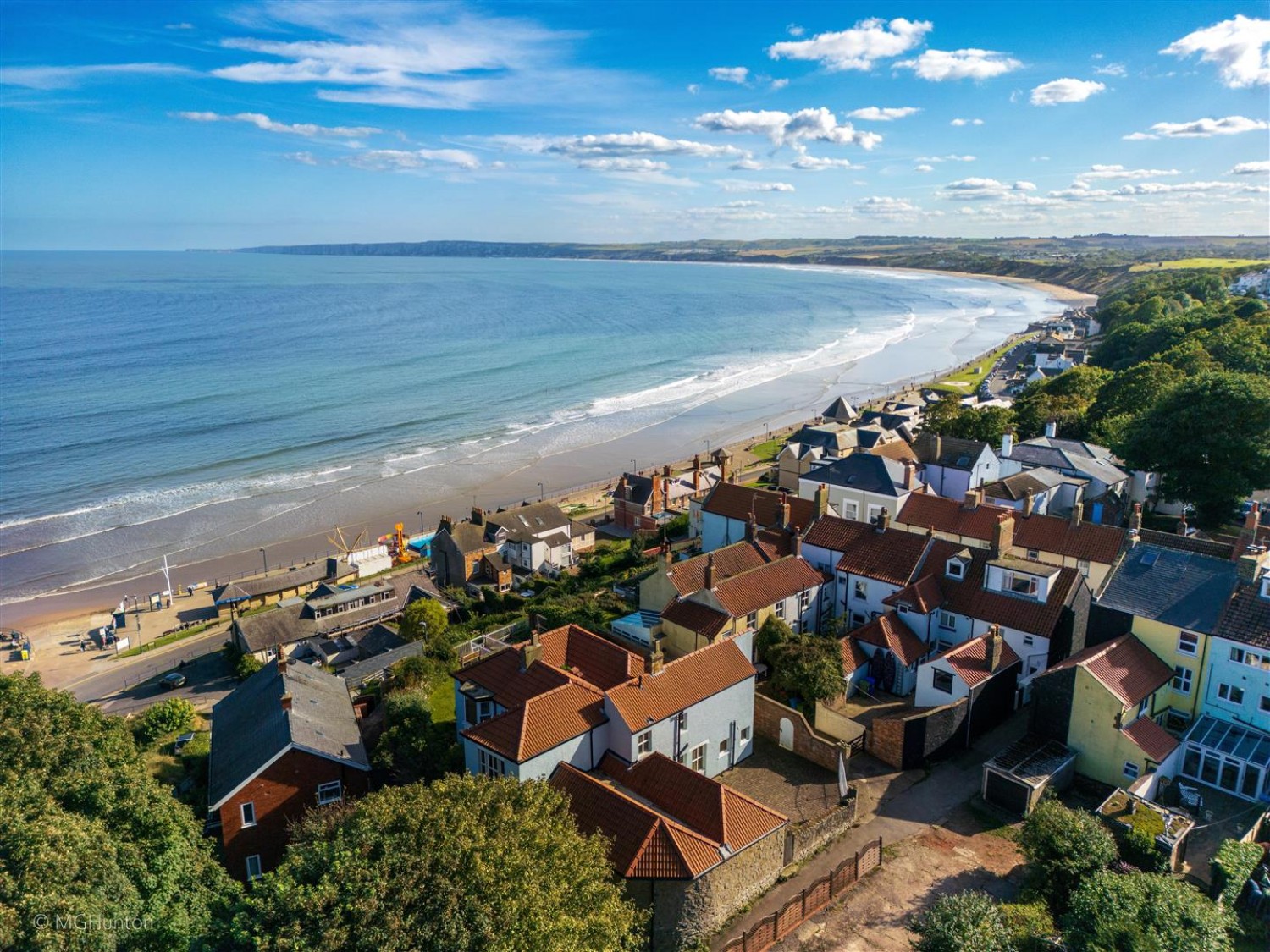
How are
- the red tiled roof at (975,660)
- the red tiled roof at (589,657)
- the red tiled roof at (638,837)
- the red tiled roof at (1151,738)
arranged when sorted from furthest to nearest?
the red tiled roof at (975,660) < the red tiled roof at (589,657) < the red tiled roof at (1151,738) < the red tiled roof at (638,837)

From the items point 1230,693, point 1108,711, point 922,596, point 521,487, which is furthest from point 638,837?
point 521,487

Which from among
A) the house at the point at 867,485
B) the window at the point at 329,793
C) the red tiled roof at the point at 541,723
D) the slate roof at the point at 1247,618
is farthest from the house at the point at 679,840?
the house at the point at 867,485

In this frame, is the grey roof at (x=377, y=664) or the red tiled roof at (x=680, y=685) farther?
the grey roof at (x=377, y=664)

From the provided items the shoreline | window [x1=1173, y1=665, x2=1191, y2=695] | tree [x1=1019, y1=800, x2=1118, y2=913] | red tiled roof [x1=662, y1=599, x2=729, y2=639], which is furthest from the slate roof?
the shoreline

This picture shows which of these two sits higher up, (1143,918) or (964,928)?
(1143,918)

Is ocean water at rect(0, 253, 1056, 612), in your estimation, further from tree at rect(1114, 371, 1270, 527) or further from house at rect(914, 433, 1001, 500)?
tree at rect(1114, 371, 1270, 527)

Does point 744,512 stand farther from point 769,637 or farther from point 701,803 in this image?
point 701,803

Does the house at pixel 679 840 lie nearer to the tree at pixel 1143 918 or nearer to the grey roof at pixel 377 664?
the tree at pixel 1143 918
